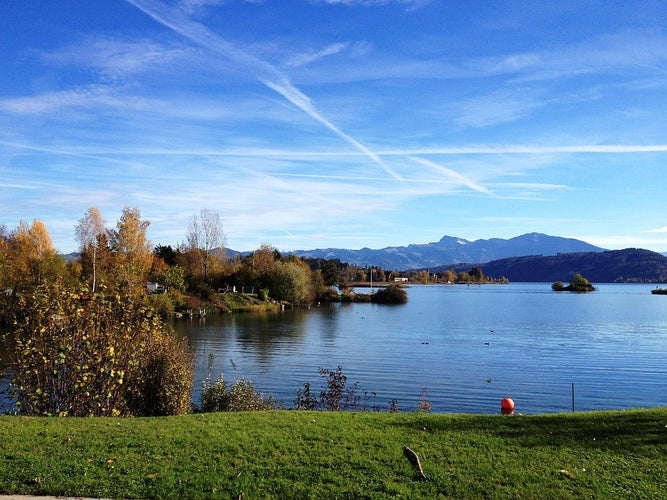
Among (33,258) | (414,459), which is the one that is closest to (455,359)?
(414,459)

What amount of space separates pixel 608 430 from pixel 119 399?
481 inches

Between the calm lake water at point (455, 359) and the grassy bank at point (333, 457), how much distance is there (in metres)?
10.9

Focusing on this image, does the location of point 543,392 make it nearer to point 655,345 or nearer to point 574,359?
point 574,359

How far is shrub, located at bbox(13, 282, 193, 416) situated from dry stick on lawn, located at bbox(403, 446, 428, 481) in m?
8.35

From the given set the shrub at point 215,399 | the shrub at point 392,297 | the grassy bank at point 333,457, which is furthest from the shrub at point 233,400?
the shrub at point 392,297

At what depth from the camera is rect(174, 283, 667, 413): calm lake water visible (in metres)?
25.6

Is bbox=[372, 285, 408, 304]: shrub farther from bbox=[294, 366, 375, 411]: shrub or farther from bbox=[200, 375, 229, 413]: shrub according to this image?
bbox=[200, 375, 229, 413]: shrub

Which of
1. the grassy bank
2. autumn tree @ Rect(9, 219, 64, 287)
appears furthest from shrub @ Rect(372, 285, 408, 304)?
the grassy bank

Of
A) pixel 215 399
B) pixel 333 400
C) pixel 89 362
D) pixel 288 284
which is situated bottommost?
pixel 333 400

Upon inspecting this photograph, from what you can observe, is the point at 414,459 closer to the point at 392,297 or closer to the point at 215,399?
the point at 215,399

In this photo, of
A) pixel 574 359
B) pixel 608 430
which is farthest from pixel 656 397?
pixel 608 430

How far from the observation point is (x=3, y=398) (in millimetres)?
21984

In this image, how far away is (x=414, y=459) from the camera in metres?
9.34

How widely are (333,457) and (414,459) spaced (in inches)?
53.0
